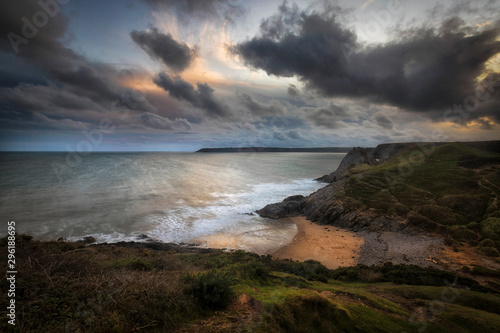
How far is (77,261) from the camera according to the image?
6199 millimetres

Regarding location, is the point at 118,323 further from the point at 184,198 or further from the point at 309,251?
the point at 184,198

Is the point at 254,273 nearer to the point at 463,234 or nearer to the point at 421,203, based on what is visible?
the point at 463,234

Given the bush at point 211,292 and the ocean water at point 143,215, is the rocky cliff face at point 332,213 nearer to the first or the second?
the ocean water at point 143,215

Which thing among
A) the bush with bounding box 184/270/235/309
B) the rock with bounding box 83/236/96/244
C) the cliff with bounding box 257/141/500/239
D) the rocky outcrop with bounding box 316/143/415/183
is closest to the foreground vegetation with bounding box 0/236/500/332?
the bush with bounding box 184/270/235/309

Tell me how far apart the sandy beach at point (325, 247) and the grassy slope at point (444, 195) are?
6.51 m

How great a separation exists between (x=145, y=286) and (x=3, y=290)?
2.80 metres

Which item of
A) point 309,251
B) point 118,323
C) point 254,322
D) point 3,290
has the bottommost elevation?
point 309,251

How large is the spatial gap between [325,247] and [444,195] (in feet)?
69.7

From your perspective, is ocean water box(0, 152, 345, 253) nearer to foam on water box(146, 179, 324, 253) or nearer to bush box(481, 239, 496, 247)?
foam on water box(146, 179, 324, 253)

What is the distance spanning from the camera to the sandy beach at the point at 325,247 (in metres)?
18.7

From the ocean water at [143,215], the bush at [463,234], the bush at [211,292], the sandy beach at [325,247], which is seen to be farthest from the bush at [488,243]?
the bush at [211,292]

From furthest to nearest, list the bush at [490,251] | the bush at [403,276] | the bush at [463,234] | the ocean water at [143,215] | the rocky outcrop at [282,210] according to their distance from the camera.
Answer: the rocky outcrop at [282,210] → the ocean water at [143,215] → the bush at [463,234] → the bush at [490,251] → the bush at [403,276]

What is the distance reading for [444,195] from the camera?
28469 mm

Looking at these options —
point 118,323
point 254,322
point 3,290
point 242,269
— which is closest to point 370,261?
point 242,269
